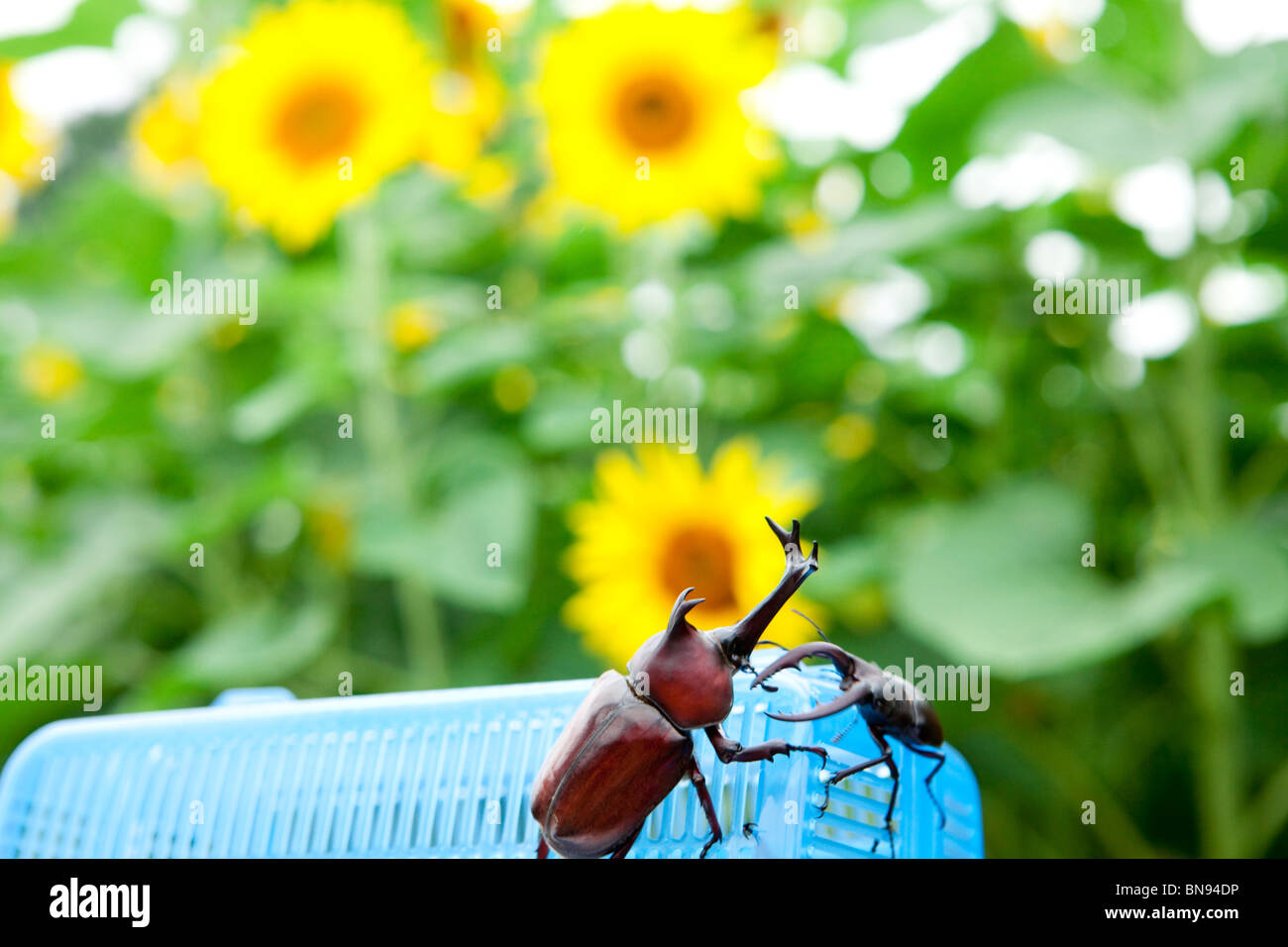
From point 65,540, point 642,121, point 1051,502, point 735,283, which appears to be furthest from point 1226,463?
point 65,540

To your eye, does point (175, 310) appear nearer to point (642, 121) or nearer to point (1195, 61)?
point (642, 121)

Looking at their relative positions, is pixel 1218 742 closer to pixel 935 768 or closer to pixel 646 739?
pixel 935 768

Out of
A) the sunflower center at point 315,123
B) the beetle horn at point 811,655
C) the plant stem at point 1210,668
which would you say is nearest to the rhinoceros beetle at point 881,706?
the beetle horn at point 811,655

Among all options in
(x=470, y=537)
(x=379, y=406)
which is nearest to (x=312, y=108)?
(x=379, y=406)

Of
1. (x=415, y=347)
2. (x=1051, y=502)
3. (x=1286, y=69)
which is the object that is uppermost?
(x=1286, y=69)

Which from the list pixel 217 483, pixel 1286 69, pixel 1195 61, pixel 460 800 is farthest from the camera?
pixel 217 483

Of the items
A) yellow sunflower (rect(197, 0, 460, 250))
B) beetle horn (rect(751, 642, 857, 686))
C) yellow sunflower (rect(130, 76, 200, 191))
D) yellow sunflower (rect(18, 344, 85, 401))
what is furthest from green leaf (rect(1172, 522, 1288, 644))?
yellow sunflower (rect(18, 344, 85, 401))

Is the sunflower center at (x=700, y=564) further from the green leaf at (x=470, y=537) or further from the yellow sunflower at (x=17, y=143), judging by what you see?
the yellow sunflower at (x=17, y=143)

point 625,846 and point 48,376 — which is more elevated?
point 48,376
